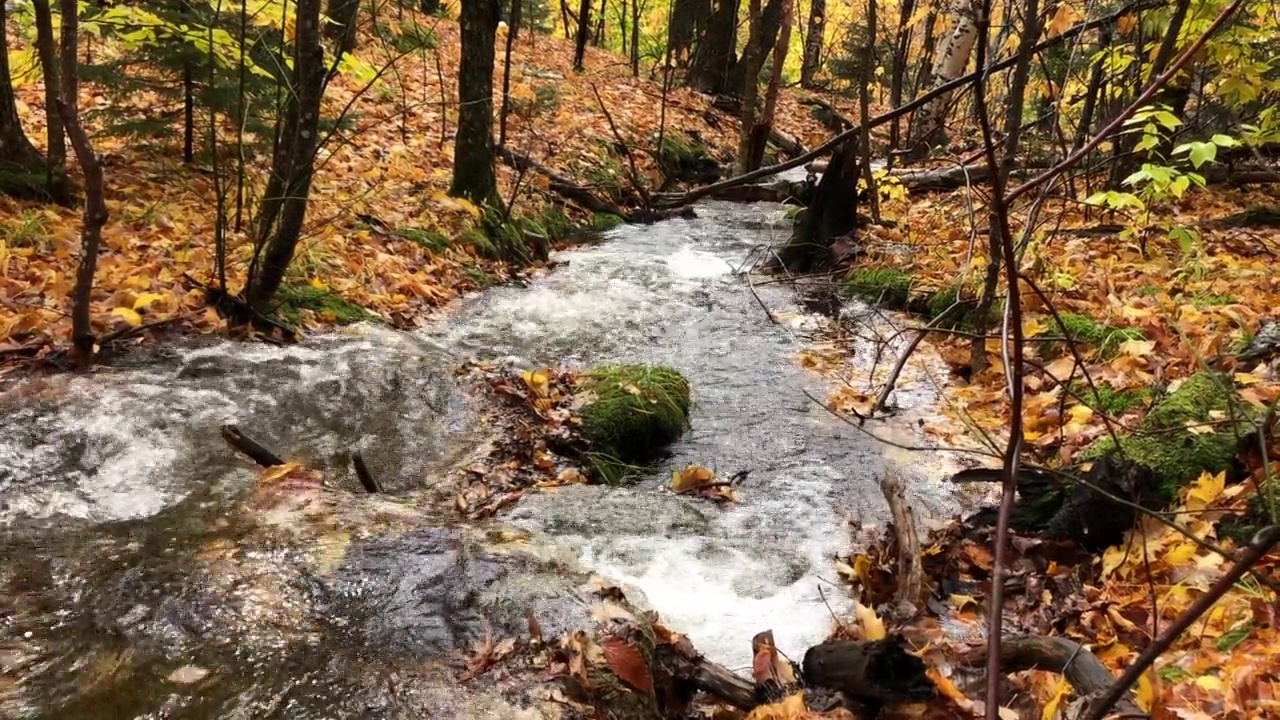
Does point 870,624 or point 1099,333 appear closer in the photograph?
point 870,624

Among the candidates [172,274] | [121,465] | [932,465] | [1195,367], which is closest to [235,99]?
[172,274]

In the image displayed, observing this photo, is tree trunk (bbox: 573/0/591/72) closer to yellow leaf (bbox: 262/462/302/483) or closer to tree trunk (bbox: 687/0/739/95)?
tree trunk (bbox: 687/0/739/95)

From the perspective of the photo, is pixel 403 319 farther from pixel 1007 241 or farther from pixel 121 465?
pixel 1007 241

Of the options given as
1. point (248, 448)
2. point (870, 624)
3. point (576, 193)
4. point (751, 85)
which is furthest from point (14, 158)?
point (751, 85)

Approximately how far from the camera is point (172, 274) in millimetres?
4977

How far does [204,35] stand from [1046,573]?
6103 mm

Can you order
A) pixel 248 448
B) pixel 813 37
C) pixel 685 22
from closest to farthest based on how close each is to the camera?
pixel 248 448, pixel 685 22, pixel 813 37

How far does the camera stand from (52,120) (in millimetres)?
5156

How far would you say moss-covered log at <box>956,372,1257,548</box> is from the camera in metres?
3.14

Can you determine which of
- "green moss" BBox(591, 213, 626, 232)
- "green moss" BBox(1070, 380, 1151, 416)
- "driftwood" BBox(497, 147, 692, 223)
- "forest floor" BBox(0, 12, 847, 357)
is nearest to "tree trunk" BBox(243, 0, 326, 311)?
"forest floor" BBox(0, 12, 847, 357)

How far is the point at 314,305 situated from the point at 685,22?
1587 cm

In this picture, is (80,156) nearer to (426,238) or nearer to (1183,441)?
(426,238)

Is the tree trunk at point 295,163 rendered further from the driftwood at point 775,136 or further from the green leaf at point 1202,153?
the driftwood at point 775,136

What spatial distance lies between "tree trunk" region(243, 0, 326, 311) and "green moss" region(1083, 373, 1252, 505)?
4.64m
